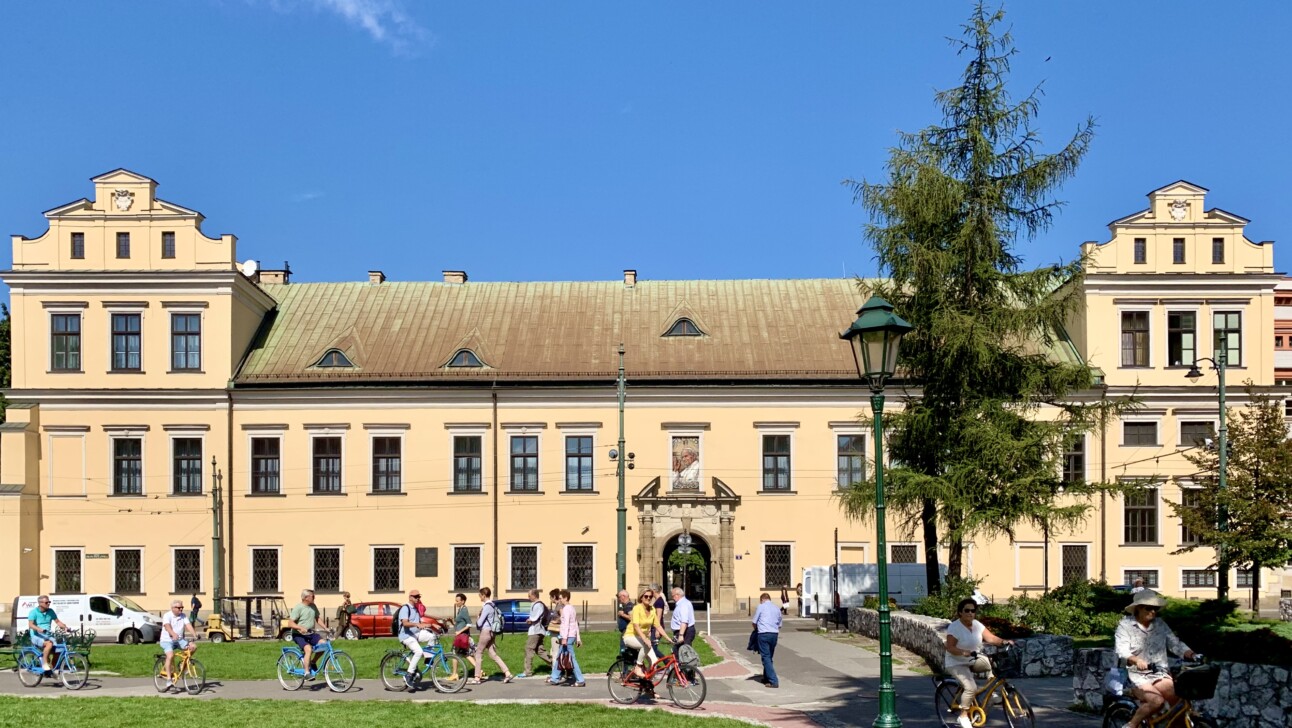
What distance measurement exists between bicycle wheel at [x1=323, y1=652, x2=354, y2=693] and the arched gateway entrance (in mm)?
25839

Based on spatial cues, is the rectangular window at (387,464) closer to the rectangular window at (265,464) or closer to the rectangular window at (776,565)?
the rectangular window at (265,464)

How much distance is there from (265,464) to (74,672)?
1025 inches

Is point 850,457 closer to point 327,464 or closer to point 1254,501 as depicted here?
point 1254,501

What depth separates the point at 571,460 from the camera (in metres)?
49.1

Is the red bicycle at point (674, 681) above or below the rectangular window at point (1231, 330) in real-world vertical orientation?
below

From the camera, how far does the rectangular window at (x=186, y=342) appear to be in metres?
48.7

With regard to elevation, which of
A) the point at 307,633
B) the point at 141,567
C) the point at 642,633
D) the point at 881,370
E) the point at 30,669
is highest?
the point at 881,370

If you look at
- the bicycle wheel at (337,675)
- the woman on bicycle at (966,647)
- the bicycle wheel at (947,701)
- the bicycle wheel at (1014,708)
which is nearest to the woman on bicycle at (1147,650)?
the bicycle wheel at (1014,708)

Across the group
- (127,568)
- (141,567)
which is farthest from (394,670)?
(127,568)

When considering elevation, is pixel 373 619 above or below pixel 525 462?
below

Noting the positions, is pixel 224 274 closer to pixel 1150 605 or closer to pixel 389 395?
pixel 389 395

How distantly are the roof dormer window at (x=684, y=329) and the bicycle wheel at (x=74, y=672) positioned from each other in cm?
3036

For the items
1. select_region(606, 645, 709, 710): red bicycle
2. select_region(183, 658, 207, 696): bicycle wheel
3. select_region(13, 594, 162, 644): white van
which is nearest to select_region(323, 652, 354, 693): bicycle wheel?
select_region(183, 658, 207, 696): bicycle wheel

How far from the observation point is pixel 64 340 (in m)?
48.3
